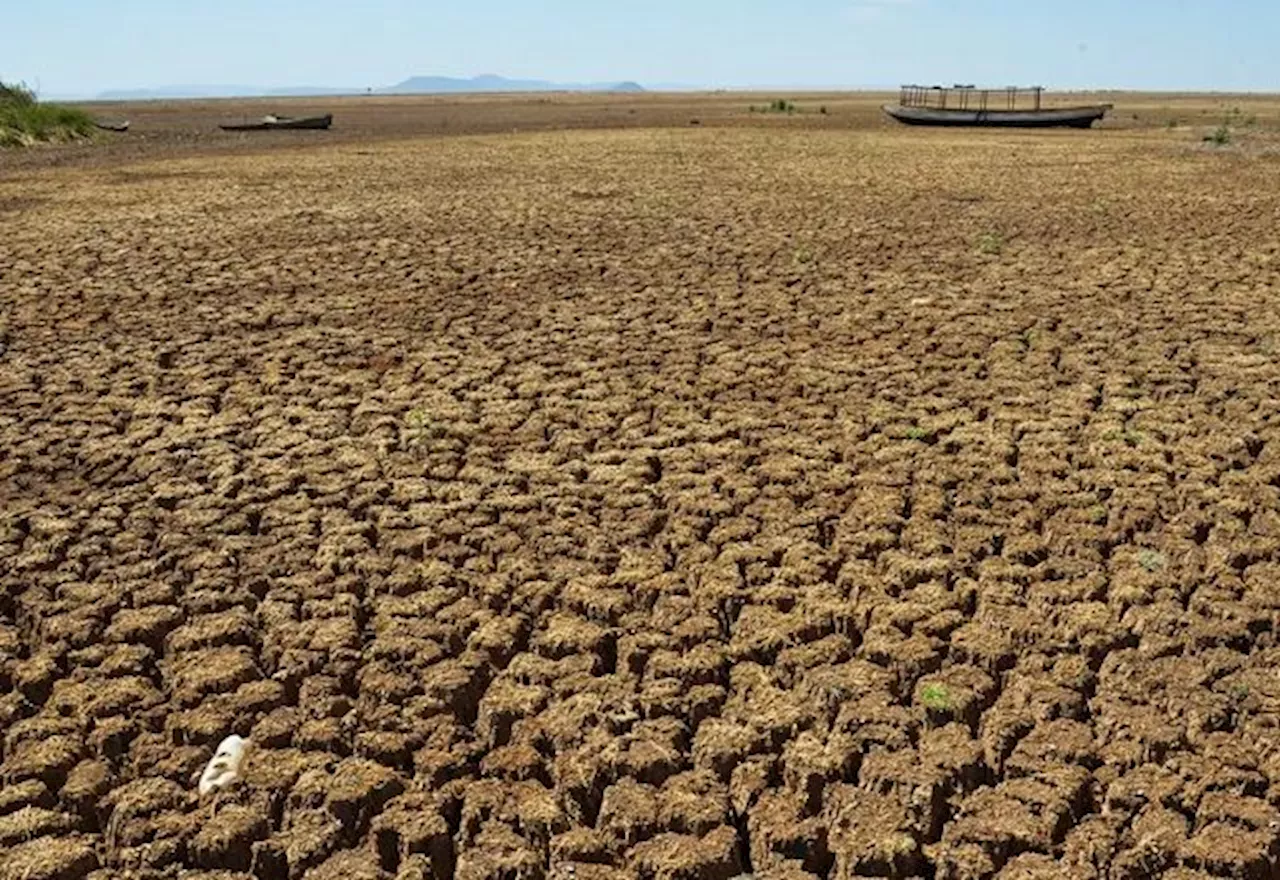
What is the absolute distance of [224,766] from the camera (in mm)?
2904

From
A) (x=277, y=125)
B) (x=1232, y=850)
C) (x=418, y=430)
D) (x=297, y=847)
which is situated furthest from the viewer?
(x=277, y=125)

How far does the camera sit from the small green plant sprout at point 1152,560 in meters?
3.85

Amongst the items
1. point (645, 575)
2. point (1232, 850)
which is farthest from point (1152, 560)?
point (645, 575)

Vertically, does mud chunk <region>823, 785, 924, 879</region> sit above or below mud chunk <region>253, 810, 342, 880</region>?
above

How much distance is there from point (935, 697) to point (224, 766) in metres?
1.86

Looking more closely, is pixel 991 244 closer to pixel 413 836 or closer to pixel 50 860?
pixel 413 836

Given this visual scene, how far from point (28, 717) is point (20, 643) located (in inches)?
17.9

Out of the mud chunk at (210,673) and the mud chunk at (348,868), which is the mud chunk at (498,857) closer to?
the mud chunk at (348,868)

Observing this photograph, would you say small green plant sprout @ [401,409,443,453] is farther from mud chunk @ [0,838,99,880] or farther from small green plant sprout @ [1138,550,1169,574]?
small green plant sprout @ [1138,550,1169,574]

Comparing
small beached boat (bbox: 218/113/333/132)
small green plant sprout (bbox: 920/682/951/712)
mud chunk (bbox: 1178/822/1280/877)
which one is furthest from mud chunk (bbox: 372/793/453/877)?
small beached boat (bbox: 218/113/333/132)

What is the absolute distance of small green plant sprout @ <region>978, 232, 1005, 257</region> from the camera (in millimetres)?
9734

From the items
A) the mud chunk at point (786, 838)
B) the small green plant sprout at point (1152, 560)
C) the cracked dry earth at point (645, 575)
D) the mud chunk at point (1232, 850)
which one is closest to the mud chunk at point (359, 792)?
the cracked dry earth at point (645, 575)

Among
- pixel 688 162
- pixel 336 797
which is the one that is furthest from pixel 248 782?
pixel 688 162

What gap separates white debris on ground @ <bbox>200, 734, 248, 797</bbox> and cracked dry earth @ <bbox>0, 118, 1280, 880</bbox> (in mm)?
40
